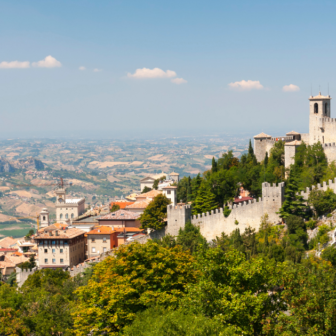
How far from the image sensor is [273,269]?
2681 centimetres

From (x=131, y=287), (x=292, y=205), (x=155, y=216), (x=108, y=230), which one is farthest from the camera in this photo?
(x=108, y=230)

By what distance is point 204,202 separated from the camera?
173ft

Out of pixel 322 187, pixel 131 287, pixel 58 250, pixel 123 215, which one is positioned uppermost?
pixel 322 187

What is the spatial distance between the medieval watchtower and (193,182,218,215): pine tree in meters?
14.8

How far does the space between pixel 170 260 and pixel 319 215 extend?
20.3 metres

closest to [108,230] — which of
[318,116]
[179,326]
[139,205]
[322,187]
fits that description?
[139,205]

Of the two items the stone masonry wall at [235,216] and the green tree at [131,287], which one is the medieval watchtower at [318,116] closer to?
the stone masonry wall at [235,216]

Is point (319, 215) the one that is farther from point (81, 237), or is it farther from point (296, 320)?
point (81, 237)

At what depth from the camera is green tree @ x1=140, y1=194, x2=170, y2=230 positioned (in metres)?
53.4

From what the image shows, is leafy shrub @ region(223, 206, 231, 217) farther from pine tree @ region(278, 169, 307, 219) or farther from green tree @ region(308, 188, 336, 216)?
green tree @ region(308, 188, 336, 216)

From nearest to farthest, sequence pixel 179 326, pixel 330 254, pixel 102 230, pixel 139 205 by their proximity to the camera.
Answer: pixel 179 326
pixel 330 254
pixel 102 230
pixel 139 205

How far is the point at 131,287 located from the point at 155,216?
80.4 feet

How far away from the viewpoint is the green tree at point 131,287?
1126 inches

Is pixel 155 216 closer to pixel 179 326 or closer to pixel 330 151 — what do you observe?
pixel 330 151
